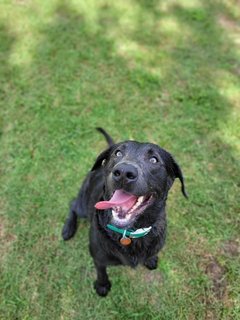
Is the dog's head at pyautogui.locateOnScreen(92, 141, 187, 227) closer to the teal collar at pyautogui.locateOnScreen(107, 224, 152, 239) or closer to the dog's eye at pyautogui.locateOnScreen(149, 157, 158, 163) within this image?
the dog's eye at pyautogui.locateOnScreen(149, 157, 158, 163)

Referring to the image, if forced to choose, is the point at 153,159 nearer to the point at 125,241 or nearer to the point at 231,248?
the point at 125,241

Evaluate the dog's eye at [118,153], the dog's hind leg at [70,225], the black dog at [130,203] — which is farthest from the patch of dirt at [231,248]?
the dog's eye at [118,153]

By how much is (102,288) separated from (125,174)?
162 cm

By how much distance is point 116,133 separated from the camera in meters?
4.86

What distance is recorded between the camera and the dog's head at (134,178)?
251 centimetres

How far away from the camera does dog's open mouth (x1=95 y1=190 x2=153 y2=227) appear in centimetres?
261

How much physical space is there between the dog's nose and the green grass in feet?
5.37

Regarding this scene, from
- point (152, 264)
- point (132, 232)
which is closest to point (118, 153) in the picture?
point (132, 232)

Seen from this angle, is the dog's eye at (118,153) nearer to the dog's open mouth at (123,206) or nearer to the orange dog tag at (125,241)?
the dog's open mouth at (123,206)

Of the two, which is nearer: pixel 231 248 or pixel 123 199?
pixel 123 199

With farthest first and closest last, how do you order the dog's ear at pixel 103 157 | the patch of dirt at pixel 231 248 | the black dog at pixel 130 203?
1. the patch of dirt at pixel 231 248
2. the dog's ear at pixel 103 157
3. the black dog at pixel 130 203

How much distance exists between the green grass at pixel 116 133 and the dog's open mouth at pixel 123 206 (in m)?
1.33

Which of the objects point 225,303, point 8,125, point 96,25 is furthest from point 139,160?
point 96,25

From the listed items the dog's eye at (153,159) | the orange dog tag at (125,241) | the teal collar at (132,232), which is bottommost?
the orange dog tag at (125,241)
